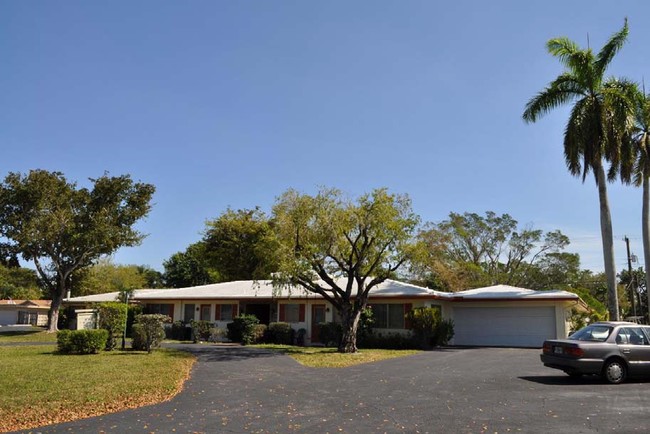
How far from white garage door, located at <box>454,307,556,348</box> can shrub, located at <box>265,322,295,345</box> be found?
9076mm

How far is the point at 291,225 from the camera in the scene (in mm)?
22688

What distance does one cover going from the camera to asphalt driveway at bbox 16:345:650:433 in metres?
8.00

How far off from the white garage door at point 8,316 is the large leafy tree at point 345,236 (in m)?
44.8

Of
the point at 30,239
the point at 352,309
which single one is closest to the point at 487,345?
the point at 352,309

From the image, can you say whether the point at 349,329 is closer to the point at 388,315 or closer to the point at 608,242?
the point at 388,315

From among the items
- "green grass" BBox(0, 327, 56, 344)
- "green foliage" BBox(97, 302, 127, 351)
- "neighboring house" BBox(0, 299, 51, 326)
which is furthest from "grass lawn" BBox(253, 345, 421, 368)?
"neighboring house" BBox(0, 299, 51, 326)

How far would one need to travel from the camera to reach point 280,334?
27688mm

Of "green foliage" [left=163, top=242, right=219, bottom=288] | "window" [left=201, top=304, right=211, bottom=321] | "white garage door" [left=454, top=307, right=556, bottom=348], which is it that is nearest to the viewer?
"white garage door" [left=454, top=307, right=556, bottom=348]

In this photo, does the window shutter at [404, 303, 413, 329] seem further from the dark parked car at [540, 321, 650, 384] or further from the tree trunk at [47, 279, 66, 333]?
the tree trunk at [47, 279, 66, 333]

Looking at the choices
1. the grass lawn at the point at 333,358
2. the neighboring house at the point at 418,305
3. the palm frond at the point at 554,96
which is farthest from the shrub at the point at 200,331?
the palm frond at the point at 554,96

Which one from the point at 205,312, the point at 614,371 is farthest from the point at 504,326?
the point at 205,312

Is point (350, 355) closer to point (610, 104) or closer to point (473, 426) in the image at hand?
point (473, 426)

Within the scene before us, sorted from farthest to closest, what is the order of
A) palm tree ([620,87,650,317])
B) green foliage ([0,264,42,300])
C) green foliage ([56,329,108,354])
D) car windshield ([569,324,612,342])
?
1. green foliage ([0,264,42,300])
2. palm tree ([620,87,650,317])
3. green foliage ([56,329,108,354])
4. car windshield ([569,324,612,342])

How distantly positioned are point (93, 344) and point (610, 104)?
2264 centimetres
